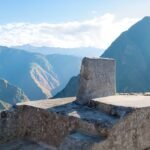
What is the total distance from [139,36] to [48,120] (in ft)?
403

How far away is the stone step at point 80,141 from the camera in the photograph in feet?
19.3

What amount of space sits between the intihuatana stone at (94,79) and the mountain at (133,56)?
3098 inches

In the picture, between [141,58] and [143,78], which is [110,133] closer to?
[143,78]

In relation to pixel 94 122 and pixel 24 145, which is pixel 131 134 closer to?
pixel 94 122

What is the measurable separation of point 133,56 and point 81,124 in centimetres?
10979

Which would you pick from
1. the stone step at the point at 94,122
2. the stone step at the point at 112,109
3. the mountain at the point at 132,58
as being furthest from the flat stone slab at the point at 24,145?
the mountain at the point at 132,58

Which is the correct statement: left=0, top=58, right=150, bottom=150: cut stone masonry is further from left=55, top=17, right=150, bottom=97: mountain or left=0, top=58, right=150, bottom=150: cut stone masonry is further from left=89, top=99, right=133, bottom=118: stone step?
Result: left=55, top=17, right=150, bottom=97: mountain

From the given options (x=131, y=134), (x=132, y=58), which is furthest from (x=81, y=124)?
(x=132, y=58)

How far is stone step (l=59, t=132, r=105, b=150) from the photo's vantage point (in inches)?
231

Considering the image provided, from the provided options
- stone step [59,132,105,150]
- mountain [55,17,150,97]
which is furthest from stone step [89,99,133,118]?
mountain [55,17,150,97]

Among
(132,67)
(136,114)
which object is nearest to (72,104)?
(136,114)

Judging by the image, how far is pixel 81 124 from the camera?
650 cm

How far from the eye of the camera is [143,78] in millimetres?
96375

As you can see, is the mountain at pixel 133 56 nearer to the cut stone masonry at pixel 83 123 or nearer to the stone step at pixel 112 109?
the cut stone masonry at pixel 83 123
